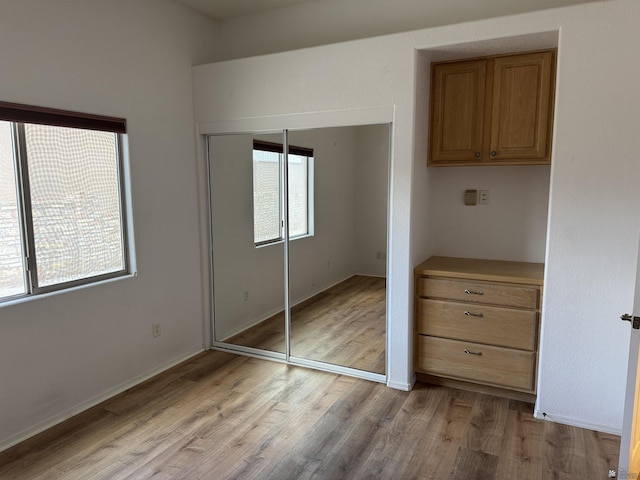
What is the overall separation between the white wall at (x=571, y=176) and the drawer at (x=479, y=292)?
0.12 meters

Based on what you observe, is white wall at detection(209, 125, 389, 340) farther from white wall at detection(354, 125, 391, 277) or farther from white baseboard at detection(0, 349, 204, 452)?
white baseboard at detection(0, 349, 204, 452)

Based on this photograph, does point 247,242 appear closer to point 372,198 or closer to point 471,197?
point 372,198

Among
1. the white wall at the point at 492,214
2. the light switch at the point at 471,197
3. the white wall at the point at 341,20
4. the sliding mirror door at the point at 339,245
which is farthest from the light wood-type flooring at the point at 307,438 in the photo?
the white wall at the point at 341,20

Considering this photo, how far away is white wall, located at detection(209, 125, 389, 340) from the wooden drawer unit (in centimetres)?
45

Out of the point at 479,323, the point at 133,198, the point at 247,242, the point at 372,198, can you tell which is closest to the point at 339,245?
the point at 372,198

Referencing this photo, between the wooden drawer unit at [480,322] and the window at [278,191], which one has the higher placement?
the window at [278,191]

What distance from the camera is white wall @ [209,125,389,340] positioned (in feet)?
10.5

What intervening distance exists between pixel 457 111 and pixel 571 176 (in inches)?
35.1

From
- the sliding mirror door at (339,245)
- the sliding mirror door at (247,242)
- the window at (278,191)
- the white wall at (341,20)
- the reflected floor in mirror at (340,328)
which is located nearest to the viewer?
the white wall at (341,20)

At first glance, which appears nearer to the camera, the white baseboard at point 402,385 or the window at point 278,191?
the white baseboard at point 402,385

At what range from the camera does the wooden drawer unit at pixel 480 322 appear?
2.84 m

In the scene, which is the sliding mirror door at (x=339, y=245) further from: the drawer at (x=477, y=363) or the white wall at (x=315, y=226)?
the drawer at (x=477, y=363)

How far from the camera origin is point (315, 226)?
3475mm

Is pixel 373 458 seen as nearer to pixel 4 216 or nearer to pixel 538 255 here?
pixel 538 255
